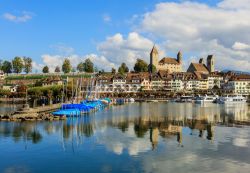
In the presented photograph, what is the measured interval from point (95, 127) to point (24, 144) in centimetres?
1512

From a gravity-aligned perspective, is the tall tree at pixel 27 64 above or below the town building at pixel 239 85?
above

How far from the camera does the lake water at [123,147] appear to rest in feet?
98.6

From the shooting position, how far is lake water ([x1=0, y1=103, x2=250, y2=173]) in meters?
30.1

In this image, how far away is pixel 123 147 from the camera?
123 feet

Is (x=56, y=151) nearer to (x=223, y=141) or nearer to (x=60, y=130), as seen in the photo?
(x=60, y=130)

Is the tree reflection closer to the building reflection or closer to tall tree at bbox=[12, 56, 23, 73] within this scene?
the building reflection

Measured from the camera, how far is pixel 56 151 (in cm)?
3588

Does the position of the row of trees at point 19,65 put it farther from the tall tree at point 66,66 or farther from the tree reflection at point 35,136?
the tree reflection at point 35,136

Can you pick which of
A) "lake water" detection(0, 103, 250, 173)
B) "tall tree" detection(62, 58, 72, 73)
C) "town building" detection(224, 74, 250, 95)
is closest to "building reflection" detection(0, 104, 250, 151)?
"lake water" detection(0, 103, 250, 173)

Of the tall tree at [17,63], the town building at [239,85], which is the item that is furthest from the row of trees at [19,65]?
the town building at [239,85]

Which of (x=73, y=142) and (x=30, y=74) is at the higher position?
(x=30, y=74)

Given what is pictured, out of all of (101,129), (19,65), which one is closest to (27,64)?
(19,65)

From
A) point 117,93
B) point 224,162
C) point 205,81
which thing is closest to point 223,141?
point 224,162

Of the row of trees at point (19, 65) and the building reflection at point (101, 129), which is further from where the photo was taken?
the row of trees at point (19, 65)
